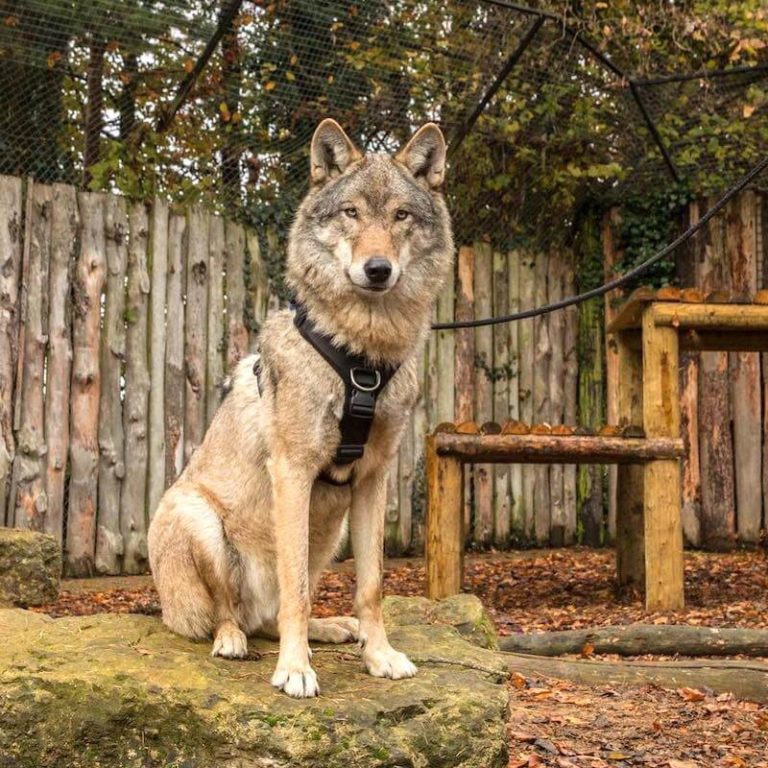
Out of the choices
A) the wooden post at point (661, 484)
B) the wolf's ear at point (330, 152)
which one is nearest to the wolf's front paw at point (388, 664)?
the wolf's ear at point (330, 152)

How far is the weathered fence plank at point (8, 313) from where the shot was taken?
773cm

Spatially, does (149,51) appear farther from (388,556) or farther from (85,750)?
(85,750)

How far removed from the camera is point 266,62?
846 cm

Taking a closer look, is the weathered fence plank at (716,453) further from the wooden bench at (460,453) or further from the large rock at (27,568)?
the large rock at (27,568)

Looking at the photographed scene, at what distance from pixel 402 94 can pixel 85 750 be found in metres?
6.88

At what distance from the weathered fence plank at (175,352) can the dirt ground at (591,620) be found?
1.10 m

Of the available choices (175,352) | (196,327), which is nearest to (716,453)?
(196,327)

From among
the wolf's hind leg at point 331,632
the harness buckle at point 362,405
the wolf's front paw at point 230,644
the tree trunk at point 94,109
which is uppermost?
the tree trunk at point 94,109

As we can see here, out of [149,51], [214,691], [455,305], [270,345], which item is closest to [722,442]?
[455,305]

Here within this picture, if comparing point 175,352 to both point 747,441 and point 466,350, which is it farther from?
point 747,441

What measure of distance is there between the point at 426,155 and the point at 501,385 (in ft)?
21.2

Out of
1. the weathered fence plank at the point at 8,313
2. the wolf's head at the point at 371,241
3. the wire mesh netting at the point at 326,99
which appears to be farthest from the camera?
the wire mesh netting at the point at 326,99

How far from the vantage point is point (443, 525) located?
22.0ft

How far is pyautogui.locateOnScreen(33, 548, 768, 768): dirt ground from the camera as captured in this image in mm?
3986
